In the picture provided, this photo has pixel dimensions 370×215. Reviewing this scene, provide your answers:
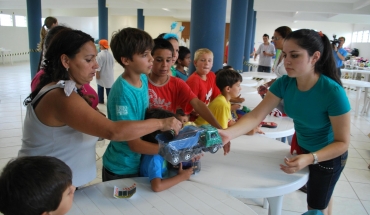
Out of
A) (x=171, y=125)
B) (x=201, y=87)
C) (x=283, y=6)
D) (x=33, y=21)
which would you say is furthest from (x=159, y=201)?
(x=283, y=6)

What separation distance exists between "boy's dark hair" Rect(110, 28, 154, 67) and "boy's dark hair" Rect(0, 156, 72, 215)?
2.71 feet

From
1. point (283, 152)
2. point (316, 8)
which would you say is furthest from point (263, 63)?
point (283, 152)

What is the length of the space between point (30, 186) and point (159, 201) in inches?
23.2

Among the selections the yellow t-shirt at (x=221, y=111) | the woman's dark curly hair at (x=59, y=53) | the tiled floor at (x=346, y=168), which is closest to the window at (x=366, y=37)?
the tiled floor at (x=346, y=168)

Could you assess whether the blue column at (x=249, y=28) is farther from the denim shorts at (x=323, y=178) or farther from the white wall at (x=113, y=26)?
the denim shorts at (x=323, y=178)

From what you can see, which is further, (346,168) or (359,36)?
(359,36)

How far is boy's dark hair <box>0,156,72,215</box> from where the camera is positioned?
89 cm

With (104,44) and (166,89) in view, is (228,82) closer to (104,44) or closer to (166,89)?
(166,89)

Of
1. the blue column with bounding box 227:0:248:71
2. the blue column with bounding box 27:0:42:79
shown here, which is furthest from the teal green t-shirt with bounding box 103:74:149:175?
the blue column with bounding box 27:0:42:79

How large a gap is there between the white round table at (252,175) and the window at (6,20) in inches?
741

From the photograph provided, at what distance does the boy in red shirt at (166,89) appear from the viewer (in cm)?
210

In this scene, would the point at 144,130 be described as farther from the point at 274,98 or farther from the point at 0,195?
the point at 274,98

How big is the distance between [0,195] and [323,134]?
1540 mm

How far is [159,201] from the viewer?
1326mm
